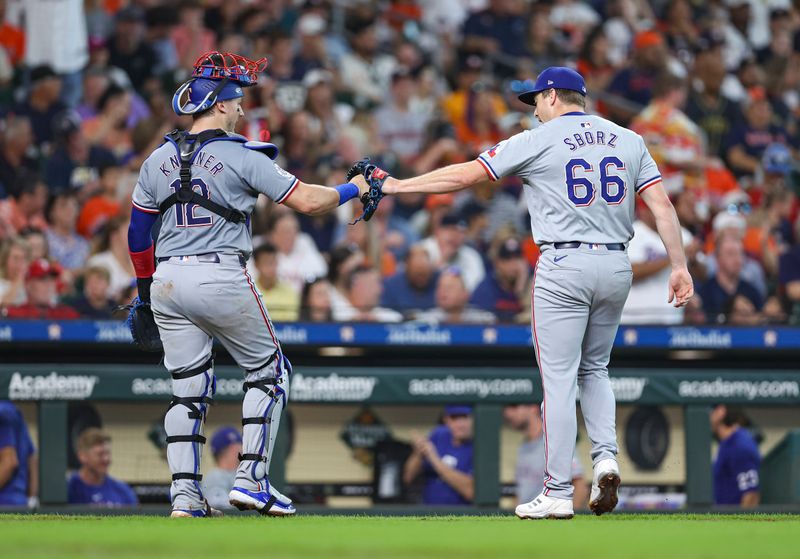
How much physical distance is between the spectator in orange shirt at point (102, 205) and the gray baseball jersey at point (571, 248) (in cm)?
530

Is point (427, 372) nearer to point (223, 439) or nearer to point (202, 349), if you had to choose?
point (223, 439)

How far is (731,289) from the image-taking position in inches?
436

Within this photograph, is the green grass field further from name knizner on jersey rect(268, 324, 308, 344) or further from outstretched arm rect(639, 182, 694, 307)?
name knizner on jersey rect(268, 324, 308, 344)

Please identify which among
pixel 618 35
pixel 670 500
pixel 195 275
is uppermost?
pixel 618 35

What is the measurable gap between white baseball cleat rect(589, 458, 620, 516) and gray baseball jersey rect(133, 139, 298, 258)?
1.89 meters

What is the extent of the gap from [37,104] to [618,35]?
6.82m

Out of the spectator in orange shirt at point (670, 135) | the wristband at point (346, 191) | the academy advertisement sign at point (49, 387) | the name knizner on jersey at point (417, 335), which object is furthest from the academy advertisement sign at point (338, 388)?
the spectator in orange shirt at point (670, 135)

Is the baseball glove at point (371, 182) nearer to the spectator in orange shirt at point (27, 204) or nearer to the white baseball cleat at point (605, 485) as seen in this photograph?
the white baseball cleat at point (605, 485)

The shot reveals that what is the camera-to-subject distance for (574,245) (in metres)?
6.13

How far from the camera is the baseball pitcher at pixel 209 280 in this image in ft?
20.0

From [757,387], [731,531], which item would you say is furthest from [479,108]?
[731,531]

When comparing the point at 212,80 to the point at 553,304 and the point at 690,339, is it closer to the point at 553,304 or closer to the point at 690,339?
the point at 553,304

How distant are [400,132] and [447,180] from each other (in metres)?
7.19

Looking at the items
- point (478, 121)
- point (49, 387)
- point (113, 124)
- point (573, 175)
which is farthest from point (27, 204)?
point (573, 175)
